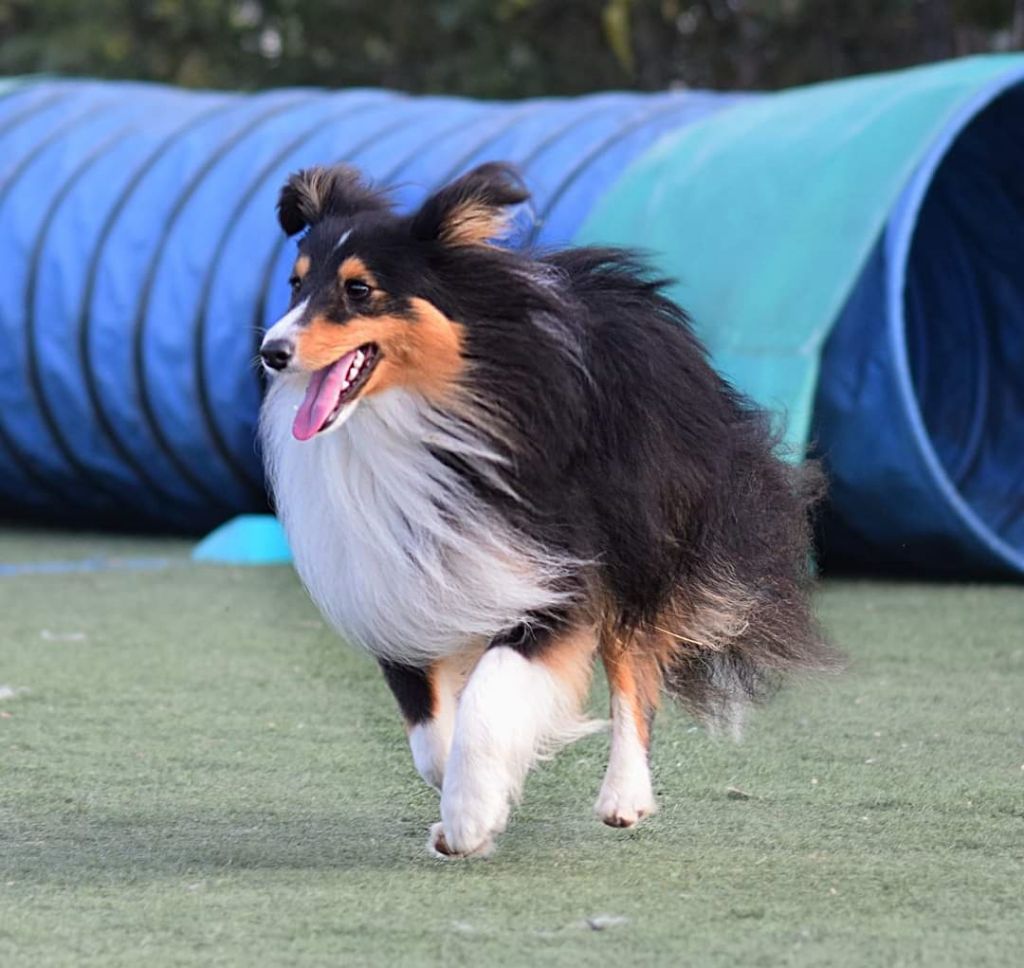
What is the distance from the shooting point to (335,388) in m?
3.50

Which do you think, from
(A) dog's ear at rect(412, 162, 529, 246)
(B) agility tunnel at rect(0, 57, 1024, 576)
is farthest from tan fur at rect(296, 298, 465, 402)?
(B) agility tunnel at rect(0, 57, 1024, 576)

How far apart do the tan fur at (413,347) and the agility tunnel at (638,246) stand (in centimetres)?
331

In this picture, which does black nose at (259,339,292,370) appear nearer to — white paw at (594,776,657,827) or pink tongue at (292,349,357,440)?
pink tongue at (292,349,357,440)

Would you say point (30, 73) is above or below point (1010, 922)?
below

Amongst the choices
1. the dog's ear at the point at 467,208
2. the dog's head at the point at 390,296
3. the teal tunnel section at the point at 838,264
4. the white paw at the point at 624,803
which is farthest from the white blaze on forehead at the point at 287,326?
Answer: the teal tunnel section at the point at 838,264

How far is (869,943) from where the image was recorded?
296 cm

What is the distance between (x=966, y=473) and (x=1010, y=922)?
5.86 meters

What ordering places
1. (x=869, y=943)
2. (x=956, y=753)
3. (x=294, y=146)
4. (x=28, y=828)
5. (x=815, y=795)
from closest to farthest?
1. (x=869, y=943)
2. (x=28, y=828)
3. (x=815, y=795)
4. (x=956, y=753)
5. (x=294, y=146)

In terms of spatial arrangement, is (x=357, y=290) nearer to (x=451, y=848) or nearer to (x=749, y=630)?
(x=451, y=848)

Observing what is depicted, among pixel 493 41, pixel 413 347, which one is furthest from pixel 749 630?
pixel 493 41

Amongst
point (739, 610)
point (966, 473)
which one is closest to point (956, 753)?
point (739, 610)

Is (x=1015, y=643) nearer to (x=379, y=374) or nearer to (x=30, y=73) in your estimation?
(x=379, y=374)

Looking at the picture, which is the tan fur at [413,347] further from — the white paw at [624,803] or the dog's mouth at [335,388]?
the white paw at [624,803]

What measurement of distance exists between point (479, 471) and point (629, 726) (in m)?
0.66
